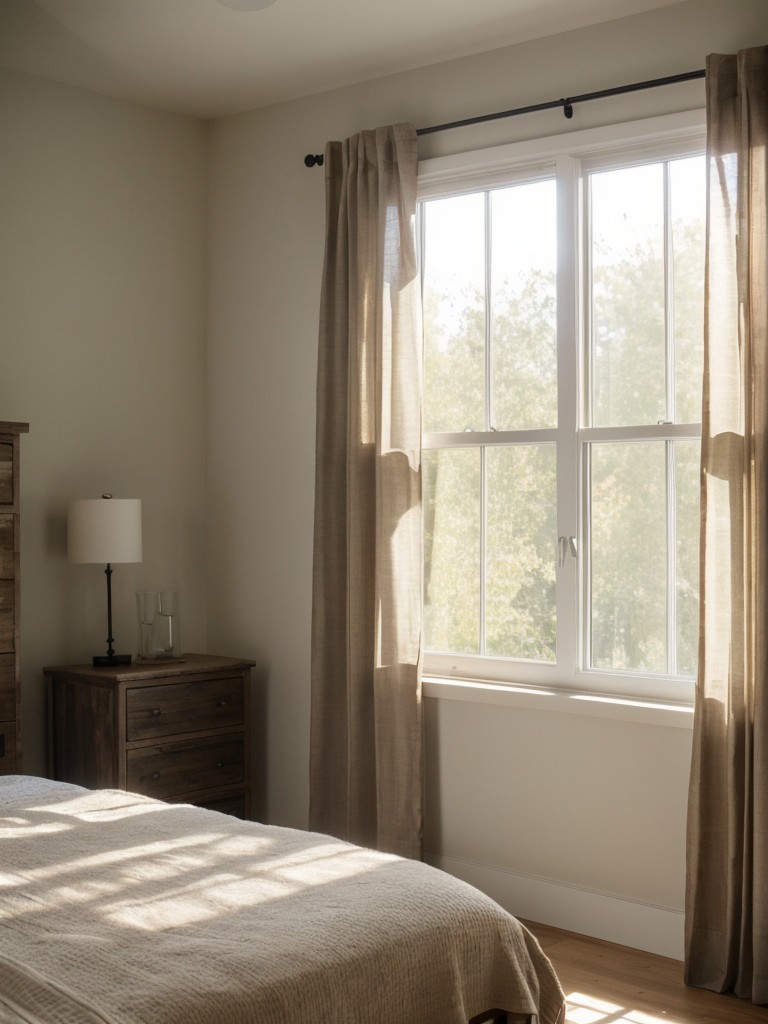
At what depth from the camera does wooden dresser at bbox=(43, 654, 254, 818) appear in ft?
13.0

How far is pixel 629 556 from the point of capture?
3.68m

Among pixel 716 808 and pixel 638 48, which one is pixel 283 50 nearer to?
pixel 638 48

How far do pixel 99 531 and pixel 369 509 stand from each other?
103 cm

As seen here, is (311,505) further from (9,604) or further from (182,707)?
(9,604)

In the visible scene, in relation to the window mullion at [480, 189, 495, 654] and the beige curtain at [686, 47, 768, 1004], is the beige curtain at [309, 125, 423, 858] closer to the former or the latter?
the window mullion at [480, 189, 495, 654]

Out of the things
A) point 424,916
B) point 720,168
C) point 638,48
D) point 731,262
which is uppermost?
point 638,48

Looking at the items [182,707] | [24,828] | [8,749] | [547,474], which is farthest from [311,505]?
[24,828]

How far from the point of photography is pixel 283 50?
4.04 m

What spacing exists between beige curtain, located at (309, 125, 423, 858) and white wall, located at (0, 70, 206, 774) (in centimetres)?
86

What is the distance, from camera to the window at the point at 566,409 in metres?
3.60

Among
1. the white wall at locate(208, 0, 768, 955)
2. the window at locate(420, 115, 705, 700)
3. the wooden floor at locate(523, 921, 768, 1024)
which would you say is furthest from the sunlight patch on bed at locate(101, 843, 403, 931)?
the window at locate(420, 115, 705, 700)

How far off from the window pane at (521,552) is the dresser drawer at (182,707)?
1.08m

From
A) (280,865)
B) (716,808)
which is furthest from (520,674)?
(280,865)

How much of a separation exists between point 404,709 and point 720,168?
213 cm
